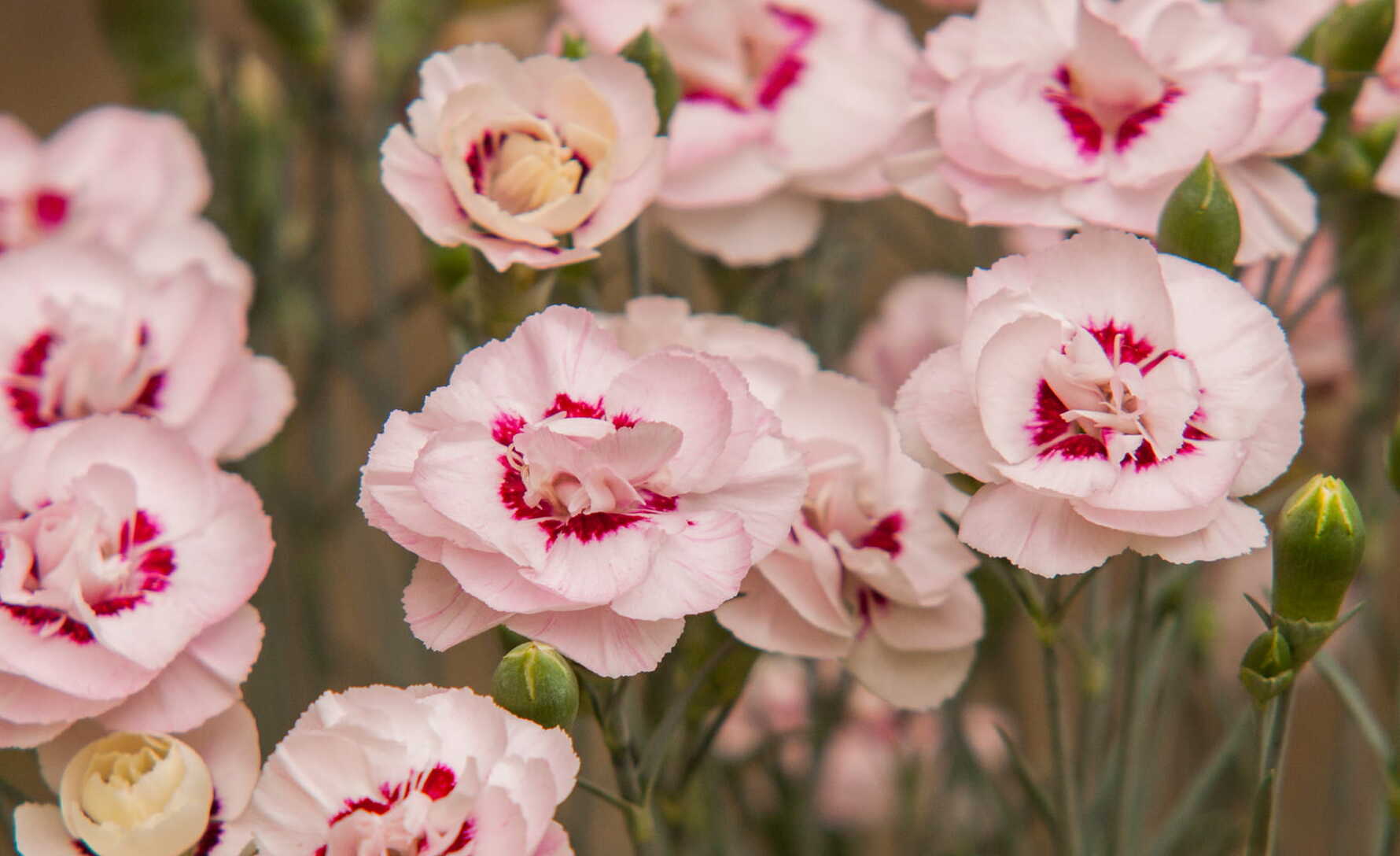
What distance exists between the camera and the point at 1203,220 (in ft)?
1.34

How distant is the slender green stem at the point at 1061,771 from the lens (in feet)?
1.47

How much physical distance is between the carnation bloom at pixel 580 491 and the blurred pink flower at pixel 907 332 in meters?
0.27

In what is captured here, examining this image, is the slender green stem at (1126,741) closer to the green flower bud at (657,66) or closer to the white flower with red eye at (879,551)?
the white flower with red eye at (879,551)

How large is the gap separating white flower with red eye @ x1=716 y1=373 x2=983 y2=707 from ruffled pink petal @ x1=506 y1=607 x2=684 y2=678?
59mm

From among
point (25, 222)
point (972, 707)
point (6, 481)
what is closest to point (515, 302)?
point (6, 481)

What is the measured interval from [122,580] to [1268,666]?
0.34 metres

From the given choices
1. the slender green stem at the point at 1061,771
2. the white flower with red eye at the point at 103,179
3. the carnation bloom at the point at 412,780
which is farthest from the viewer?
the white flower with red eye at the point at 103,179

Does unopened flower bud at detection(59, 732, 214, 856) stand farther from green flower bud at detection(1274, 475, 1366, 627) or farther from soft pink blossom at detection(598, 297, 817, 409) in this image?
green flower bud at detection(1274, 475, 1366, 627)

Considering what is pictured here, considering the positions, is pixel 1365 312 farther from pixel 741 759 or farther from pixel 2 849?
pixel 2 849

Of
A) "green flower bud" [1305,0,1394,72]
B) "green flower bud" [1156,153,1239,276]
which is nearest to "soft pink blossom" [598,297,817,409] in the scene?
"green flower bud" [1156,153,1239,276]

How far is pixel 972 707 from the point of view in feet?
2.72

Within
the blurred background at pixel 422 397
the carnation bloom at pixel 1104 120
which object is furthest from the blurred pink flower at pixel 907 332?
the carnation bloom at pixel 1104 120

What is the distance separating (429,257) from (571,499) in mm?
166

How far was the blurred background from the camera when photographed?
0.61 m
